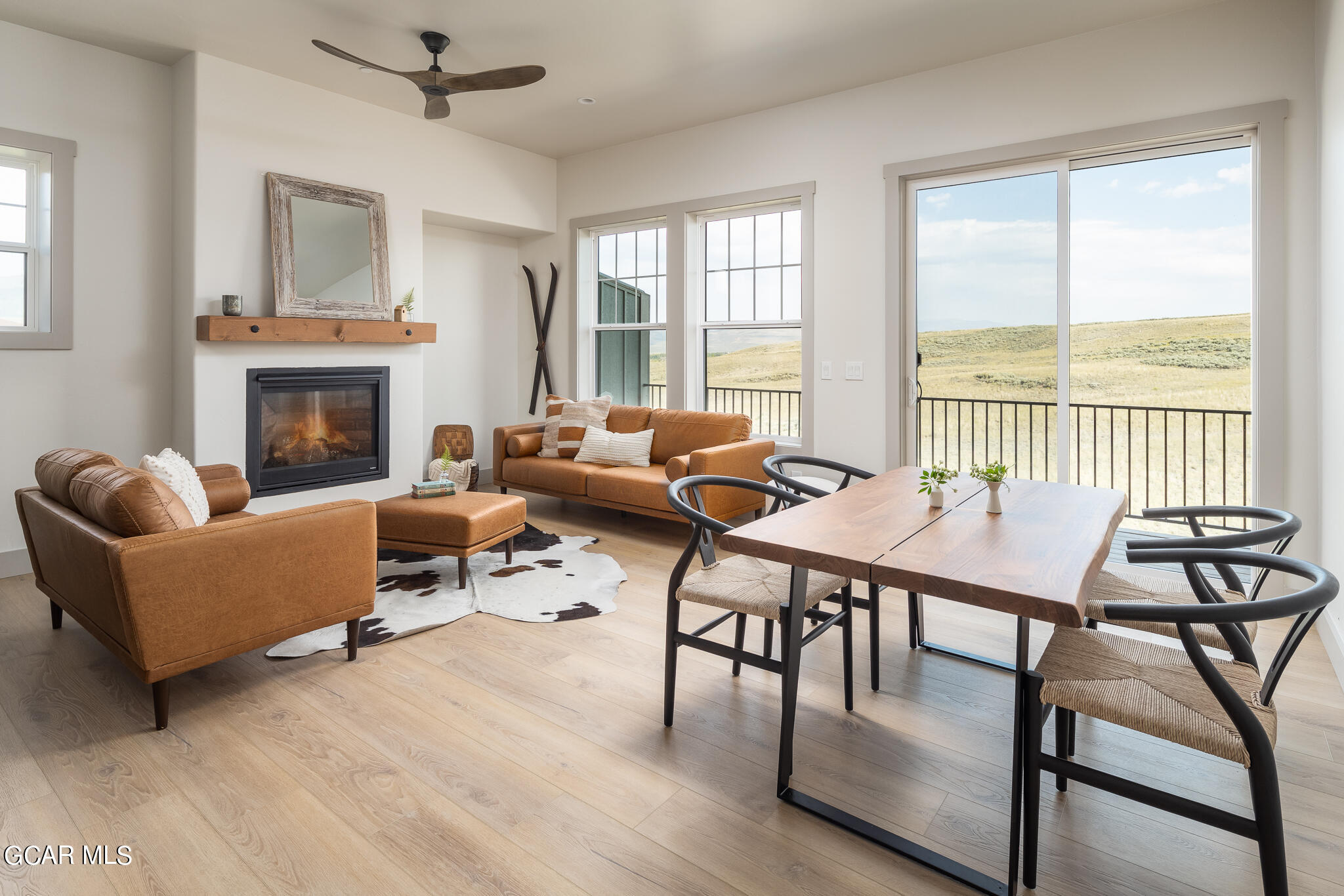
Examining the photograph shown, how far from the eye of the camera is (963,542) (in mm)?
1775

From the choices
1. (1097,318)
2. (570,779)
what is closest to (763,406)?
(1097,318)

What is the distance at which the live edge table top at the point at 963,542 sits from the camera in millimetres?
1436

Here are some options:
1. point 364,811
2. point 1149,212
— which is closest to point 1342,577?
point 1149,212

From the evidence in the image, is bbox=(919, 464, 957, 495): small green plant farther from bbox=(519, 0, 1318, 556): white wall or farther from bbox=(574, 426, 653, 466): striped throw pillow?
bbox=(574, 426, 653, 466): striped throw pillow

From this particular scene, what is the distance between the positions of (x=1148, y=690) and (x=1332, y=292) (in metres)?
2.54

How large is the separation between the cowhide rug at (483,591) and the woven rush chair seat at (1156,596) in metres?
2.03

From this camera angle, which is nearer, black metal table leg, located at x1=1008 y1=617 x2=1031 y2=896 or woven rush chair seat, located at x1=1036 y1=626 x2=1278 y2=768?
woven rush chair seat, located at x1=1036 y1=626 x2=1278 y2=768

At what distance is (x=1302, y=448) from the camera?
3.31 metres

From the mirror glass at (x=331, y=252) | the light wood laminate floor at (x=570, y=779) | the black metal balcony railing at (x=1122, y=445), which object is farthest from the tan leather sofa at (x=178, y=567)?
the black metal balcony railing at (x=1122, y=445)

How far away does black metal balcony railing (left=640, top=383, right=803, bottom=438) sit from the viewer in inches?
219

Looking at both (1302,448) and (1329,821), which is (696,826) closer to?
(1329,821)

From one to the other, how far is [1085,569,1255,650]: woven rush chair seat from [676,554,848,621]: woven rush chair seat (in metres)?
0.72

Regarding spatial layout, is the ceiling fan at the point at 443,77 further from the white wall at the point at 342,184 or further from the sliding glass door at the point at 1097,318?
the sliding glass door at the point at 1097,318

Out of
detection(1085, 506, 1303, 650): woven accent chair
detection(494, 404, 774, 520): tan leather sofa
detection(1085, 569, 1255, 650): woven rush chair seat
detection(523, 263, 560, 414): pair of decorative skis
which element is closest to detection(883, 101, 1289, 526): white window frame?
detection(494, 404, 774, 520): tan leather sofa
